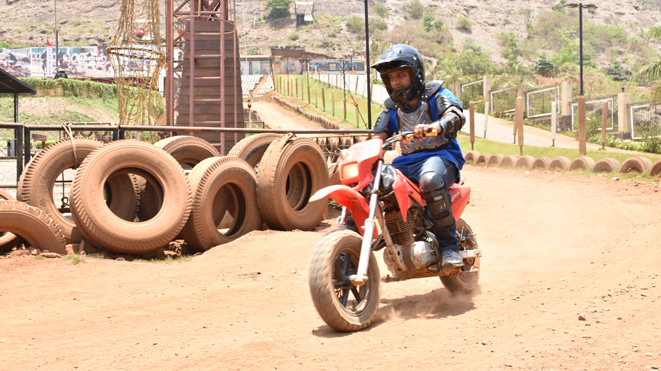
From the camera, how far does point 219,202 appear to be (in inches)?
388

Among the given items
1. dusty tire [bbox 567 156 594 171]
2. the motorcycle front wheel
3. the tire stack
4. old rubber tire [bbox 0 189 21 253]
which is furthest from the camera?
dusty tire [bbox 567 156 594 171]

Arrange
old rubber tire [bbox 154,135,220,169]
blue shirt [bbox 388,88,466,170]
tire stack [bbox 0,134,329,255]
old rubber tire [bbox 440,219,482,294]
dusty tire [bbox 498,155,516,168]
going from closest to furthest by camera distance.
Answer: blue shirt [bbox 388,88,466,170], old rubber tire [bbox 440,219,482,294], tire stack [bbox 0,134,329,255], old rubber tire [bbox 154,135,220,169], dusty tire [bbox 498,155,516,168]

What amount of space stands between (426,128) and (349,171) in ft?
2.38

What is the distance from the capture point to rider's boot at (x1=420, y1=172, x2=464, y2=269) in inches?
206

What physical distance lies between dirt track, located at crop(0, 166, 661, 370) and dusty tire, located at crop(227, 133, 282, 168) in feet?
6.10

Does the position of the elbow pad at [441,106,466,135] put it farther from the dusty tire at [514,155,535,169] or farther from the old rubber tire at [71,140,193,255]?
the dusty tire at [514,155,535,169]

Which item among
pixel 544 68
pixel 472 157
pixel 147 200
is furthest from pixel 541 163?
pixel 544 68

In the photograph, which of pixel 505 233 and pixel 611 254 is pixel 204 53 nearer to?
pixel 505 233

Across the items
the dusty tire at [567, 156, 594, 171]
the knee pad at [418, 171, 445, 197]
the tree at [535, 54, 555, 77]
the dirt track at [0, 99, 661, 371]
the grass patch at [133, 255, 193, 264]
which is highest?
the tree at [535, 54, 555, 77]

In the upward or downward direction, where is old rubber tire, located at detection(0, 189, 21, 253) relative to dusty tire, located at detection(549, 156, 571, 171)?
downward

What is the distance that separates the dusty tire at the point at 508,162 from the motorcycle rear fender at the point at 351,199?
1751 cm

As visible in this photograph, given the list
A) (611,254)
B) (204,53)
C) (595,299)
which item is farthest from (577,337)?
(204,53)

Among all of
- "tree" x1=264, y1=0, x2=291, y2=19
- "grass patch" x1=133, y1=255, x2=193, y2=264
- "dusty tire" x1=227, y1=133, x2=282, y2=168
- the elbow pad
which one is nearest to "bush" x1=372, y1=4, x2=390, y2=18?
"tree" x1=264, y1=0, x2=291, y2=19

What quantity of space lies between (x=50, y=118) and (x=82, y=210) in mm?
62111
